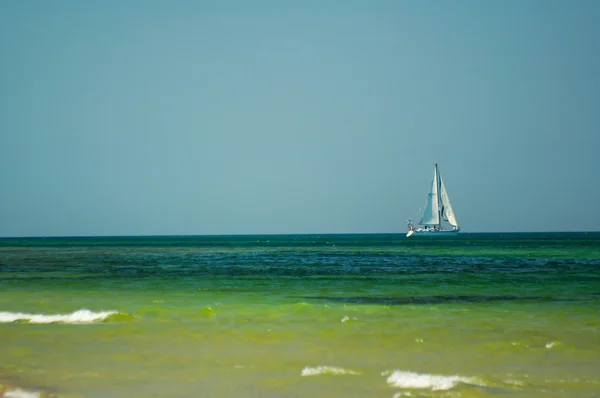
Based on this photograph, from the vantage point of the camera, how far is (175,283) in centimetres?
3934

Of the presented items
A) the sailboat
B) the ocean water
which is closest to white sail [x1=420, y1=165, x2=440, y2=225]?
the sailboat

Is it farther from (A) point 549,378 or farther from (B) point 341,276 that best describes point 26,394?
(B) point 341,276

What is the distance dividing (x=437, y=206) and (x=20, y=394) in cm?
14861

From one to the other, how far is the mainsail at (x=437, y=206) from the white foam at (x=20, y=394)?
143 metres

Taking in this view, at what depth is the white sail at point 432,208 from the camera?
153625 mm

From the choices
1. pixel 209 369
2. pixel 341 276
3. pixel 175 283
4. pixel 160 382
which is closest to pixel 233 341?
pixel 209 369

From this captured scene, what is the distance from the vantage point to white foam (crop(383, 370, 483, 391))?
13.1 m

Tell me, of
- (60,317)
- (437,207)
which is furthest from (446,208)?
(60,317)

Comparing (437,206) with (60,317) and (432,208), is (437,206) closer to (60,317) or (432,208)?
(432,208)

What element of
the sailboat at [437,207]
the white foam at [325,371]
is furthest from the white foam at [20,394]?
the sailboat at [437,207]

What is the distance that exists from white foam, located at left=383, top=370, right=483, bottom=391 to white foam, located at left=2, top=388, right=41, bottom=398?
22.3 feet

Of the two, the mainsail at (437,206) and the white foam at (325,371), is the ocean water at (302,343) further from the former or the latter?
the mainsail at (437,206)

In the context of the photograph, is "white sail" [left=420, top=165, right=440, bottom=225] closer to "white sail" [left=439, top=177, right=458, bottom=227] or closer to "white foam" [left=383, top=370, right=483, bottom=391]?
"white sail" [left=439, top=177, right=458, bottom=227]

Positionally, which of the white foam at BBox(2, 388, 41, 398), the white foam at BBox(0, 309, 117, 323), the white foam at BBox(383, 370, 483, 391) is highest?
the white foam at BBox(0, 309, 117, 323)
